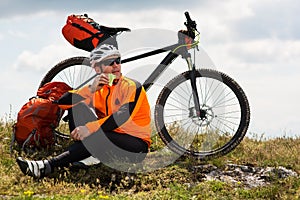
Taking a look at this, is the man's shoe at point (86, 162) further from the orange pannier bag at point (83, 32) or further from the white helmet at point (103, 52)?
the orange pannier bag at point (83, 32)

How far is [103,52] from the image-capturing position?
8852mm

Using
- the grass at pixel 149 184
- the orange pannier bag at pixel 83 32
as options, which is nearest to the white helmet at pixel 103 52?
the orange pannier bag at pixel 83 32

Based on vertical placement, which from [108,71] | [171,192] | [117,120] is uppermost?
[108,71]

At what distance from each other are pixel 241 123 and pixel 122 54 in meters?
2.14

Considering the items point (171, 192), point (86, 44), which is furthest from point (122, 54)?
point (171, 192)

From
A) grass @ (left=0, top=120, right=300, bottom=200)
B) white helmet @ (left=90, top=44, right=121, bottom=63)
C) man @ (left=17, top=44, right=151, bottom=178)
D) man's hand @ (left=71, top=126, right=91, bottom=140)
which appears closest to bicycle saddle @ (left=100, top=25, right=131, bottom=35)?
white helmet @ (left=90, top=44, right=121, bottom=63)

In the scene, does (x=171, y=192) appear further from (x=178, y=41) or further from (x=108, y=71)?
(x=178, y=41)

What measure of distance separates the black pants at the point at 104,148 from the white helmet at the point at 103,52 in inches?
31.6

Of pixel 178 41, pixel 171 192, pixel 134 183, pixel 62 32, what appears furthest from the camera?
pixel 62 32

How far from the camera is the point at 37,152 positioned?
30.8 feet

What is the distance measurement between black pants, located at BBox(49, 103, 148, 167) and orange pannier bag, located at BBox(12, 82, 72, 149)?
1.11 meters

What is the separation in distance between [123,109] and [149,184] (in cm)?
111

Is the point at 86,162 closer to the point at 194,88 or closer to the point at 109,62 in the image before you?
the point at 109,62

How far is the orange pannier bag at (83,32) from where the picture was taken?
31.6 ft
